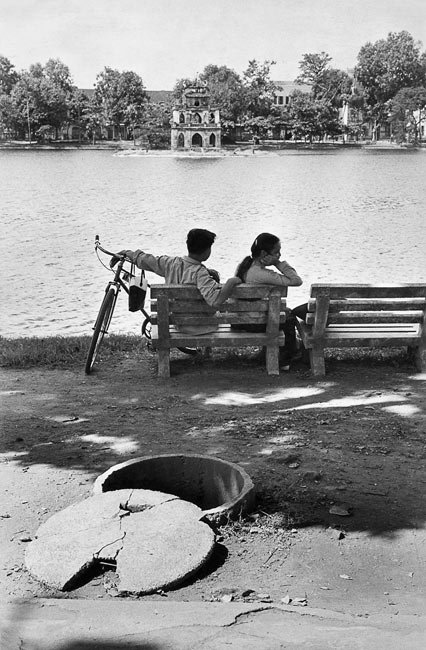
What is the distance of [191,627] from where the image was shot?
2.87 metres

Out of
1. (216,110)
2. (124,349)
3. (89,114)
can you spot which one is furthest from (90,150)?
(124,349)

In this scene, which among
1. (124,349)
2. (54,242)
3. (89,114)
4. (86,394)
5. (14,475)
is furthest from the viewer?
(89,114)

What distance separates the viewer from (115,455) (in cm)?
488

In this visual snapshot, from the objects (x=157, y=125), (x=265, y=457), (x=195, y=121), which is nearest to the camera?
(x=265, y=457)

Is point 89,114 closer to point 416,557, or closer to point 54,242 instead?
point 54,242

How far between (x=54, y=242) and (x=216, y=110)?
83864mm

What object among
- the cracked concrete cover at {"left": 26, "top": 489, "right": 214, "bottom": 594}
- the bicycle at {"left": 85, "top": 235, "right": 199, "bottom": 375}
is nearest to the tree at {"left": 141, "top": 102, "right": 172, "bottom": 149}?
the bicycle at {"left": 85, "top": 235, "right": 199, "bottom": 375}

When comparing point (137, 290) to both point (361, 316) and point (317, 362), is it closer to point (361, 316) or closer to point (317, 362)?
point (317, 362)

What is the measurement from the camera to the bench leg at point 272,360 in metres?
6.75

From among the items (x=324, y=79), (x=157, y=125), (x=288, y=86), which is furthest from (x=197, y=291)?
(x=288, y=86)

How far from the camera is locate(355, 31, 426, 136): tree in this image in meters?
83.6

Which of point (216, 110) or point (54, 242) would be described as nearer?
point (54, 242)

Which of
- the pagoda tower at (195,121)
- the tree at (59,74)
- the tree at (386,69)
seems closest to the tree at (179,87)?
the pagoda tower at (195,121)

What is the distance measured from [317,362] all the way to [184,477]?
2.70 metres
